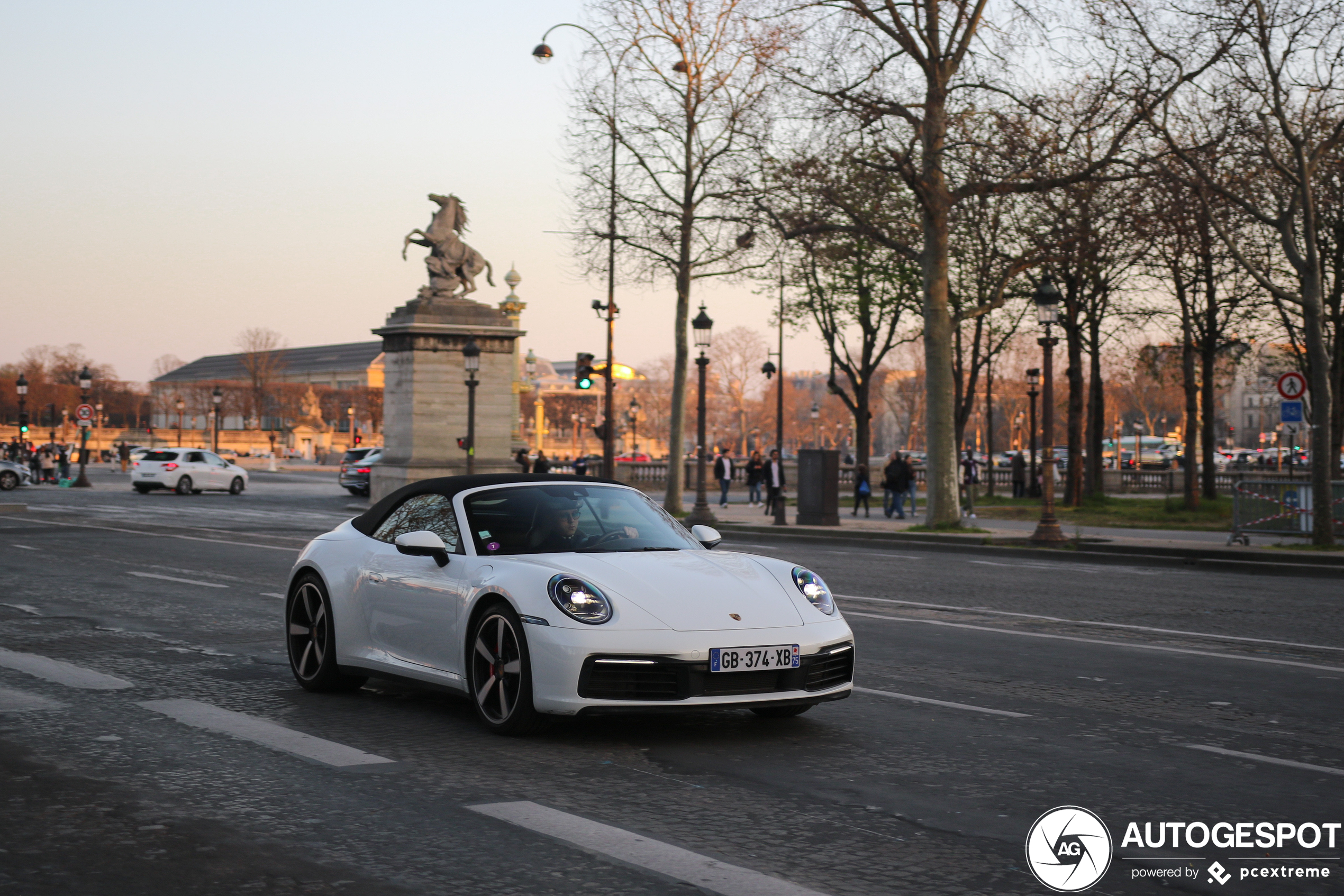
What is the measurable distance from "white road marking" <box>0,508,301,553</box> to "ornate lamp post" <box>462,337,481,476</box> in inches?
437

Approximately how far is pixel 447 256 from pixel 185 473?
542 inches

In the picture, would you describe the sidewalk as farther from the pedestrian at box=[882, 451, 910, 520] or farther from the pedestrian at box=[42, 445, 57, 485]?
the pedestrian at box=[42, 445, 57, 485]

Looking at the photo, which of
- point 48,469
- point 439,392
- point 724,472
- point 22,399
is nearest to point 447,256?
point 439,392

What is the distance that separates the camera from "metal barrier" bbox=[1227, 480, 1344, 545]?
75.0ft

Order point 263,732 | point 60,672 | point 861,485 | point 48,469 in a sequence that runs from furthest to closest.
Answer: point 48,469, point 861,485, point 60,672, point 263,732

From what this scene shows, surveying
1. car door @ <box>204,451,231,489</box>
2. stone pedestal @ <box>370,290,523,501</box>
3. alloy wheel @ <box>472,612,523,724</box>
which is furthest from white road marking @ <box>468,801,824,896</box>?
car door @ <box>204,451,231,489</box>

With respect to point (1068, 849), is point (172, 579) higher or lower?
lower

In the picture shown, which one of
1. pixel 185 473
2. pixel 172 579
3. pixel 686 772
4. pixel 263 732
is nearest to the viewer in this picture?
pixel 686 772

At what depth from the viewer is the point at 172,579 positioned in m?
→ 16.1

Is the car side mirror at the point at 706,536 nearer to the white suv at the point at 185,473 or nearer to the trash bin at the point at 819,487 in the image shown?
the trash bin at the point at 819,487

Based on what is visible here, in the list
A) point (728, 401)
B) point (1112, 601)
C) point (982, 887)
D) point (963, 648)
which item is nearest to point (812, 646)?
point (982, 887)

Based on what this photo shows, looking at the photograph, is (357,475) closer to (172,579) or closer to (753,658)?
(172,579)

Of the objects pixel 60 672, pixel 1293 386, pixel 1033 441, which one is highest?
pixel 1293 386

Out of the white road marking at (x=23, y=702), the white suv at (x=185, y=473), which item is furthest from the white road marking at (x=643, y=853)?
the white suv at (x=185, y=473)
